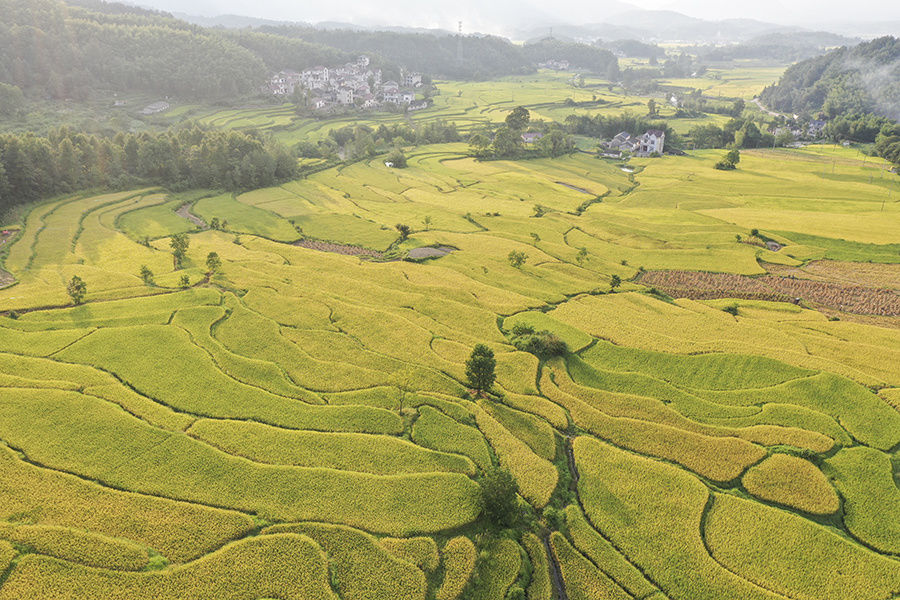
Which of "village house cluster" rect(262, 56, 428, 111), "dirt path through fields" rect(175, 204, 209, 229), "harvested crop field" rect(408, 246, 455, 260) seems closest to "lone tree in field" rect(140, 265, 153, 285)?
"dirt path through fields" rect(175, 204, 209, 229)

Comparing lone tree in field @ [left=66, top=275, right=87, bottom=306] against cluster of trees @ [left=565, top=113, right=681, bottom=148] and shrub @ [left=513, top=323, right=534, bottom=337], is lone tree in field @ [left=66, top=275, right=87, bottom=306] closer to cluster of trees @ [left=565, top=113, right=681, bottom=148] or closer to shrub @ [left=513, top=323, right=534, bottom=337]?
shrub @ [left=513, top=323, right=534, bottom=337]

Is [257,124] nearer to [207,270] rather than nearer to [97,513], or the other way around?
[207,270]

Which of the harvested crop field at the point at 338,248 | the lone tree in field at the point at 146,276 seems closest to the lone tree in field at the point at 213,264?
the lone tree in field at the point at 146,276

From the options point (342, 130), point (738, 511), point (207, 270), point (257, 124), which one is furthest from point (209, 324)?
point (257, 124)

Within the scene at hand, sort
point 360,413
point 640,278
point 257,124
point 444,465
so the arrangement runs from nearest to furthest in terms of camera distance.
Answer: point 444,465 → point 360,413 → point 640,278 → point 257,124

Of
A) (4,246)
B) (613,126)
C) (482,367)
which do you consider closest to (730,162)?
(613,126)

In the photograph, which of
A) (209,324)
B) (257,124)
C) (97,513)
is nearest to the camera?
(97,513)

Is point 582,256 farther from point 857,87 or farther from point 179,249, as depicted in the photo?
point 857,87
